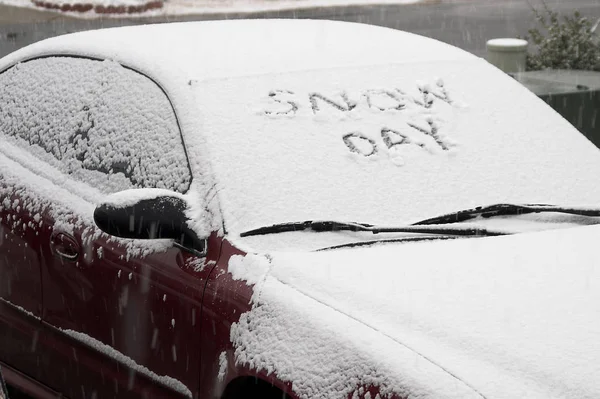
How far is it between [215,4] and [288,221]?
19904 millimetres

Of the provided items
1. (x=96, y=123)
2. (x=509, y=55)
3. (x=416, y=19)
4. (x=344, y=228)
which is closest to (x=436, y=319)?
(x=344, y=228)

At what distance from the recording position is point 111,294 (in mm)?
3348

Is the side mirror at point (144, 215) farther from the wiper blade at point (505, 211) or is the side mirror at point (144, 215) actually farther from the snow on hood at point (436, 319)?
the wiper blade at point (505, 211)

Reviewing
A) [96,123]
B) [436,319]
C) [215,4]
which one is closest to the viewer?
[436,319]

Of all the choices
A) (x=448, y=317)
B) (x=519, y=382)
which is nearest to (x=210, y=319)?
(x=448, y=317)

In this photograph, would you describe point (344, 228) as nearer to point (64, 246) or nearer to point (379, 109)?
point (379, 109)

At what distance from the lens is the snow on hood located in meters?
2.35

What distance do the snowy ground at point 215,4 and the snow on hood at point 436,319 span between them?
18841mm

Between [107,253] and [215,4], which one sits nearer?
[107,253]

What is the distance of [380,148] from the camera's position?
344 cm

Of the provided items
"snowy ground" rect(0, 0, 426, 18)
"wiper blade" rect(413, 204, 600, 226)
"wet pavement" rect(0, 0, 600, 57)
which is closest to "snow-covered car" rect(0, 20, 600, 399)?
"wiper blade" rect(413, 204, 600, 226)

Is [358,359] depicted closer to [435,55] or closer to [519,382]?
[519,382]

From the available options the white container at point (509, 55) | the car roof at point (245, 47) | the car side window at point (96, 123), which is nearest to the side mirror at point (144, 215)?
the car side window at point (96, 123)

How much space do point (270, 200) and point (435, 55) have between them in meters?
1.21
